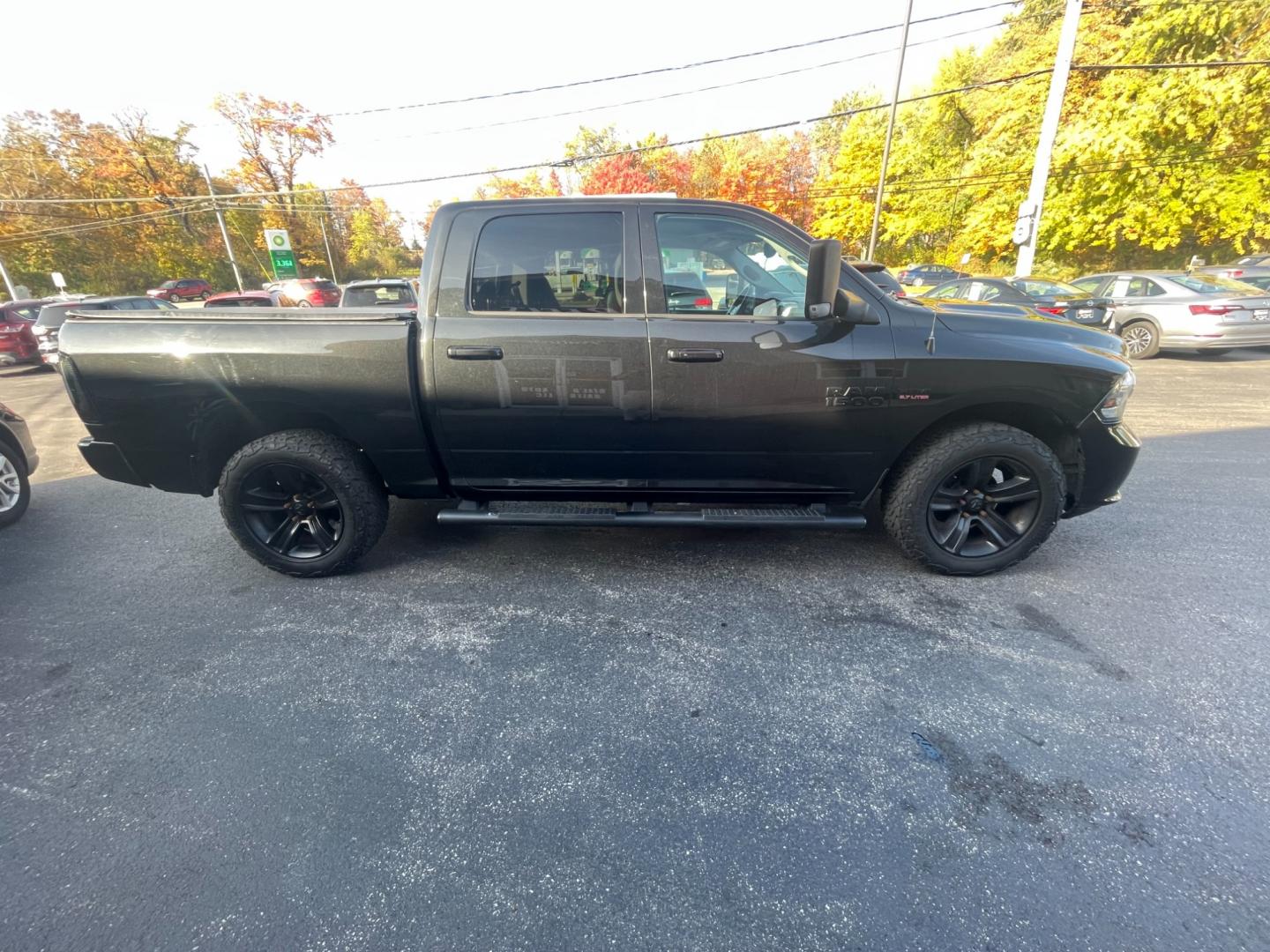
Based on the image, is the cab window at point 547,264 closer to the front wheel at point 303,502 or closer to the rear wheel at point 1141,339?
the front wheel at point 303,502

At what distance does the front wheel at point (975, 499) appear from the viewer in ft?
9.53

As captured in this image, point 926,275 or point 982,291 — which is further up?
point 982,291

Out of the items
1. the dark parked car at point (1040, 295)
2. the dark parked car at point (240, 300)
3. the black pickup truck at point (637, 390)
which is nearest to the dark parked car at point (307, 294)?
the dark parked car at point (240, 300)

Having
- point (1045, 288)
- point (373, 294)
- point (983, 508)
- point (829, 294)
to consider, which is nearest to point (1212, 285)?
point (1045, 288)

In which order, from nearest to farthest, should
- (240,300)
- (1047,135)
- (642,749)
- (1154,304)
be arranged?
(642,749) < (1154,304) < (1047,135) < (240,300)

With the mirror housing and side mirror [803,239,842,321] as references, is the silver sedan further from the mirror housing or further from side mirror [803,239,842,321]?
side mirror [803,239,842,321]

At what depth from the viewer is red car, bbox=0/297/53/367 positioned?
10.8m

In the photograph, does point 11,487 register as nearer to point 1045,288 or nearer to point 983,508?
point 983,508

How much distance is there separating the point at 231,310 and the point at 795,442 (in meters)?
3.20

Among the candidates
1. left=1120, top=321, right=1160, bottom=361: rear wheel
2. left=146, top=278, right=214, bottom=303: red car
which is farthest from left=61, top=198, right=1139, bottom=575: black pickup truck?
left=146, top=278, right=214, bottom=303: red car

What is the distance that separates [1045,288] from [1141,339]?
5.83ft

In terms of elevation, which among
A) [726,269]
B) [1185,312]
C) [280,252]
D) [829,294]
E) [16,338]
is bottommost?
[1185,312]

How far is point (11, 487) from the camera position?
402 centimetres

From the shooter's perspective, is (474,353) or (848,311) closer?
(848,311)
